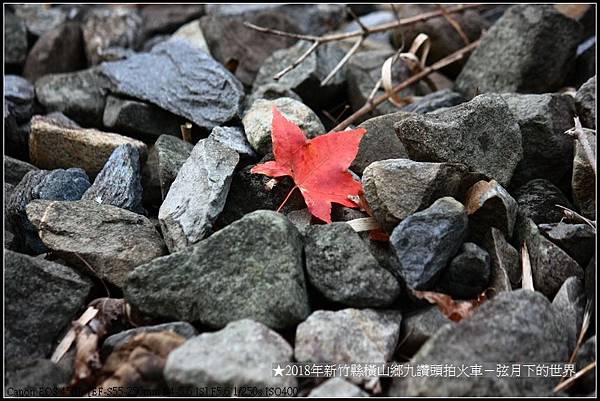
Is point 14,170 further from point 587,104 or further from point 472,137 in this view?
point 587,104

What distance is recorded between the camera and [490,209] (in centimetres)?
151

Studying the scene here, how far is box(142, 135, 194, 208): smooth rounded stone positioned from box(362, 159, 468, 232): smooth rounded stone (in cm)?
57

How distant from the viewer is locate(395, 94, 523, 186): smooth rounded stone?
5.26 ft

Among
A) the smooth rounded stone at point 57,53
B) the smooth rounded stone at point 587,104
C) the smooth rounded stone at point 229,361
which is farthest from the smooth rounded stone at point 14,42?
the smooth rounded stone at point 587,104

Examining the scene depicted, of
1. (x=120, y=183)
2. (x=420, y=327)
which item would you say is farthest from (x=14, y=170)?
(x=420, y=327)

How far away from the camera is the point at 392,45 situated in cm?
296

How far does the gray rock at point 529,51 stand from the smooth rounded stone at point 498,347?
3.76 feet

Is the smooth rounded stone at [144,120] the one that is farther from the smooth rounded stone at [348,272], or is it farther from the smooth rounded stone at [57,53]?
the smooth rounded stone at [348,272]

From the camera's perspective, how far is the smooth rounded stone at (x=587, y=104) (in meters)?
1.82

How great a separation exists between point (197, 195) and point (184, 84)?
0.71 m

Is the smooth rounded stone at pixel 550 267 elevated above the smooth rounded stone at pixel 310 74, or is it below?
below

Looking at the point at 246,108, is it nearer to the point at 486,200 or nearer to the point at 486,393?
the point at 486,200

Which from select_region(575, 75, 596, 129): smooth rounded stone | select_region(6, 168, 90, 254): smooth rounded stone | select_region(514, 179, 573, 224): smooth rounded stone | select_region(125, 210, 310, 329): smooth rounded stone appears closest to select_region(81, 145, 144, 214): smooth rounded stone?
select_region(6, 168, 90, 254): smooth rounded stone

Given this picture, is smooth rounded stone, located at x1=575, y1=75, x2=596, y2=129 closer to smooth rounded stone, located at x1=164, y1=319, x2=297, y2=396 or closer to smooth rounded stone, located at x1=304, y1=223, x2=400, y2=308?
smooth rounded stone, located at x1=304, y1=223, x2=400, y2=308
